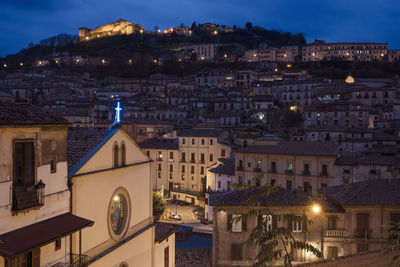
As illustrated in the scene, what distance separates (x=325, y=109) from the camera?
72.3 m

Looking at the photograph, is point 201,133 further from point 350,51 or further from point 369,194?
point 350,51

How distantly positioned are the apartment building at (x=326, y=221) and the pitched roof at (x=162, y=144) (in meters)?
30.8

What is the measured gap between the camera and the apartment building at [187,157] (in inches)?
2167

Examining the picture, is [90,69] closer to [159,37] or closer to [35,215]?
[159,37]

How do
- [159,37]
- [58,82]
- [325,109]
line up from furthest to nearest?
[159,37] → [58,82] → [325,109]

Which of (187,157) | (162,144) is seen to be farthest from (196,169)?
(162,144)

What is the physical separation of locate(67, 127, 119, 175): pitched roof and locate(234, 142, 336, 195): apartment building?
28.3 meters

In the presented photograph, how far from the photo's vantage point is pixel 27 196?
32.4 feet

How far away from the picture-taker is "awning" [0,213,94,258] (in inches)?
348

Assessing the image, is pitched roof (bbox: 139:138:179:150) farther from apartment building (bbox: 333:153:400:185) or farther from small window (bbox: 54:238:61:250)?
small window (bbox: 54:238:61:250)

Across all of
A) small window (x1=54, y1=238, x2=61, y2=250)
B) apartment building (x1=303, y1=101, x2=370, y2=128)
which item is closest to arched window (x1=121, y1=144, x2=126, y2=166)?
small window (x1=54, y1=238, x2=61, y2=250)

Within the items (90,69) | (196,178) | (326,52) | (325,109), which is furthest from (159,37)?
(196,178)

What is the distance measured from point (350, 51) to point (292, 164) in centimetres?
11534

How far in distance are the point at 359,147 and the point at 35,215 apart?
53.2 meters
